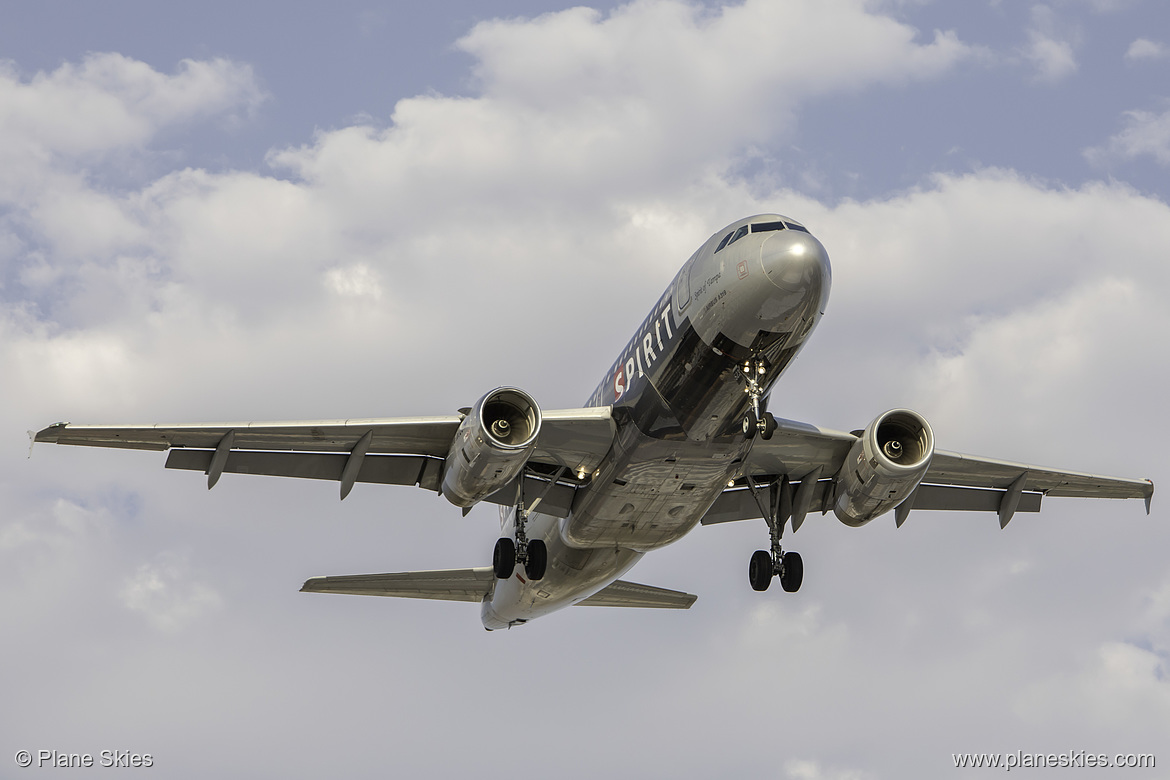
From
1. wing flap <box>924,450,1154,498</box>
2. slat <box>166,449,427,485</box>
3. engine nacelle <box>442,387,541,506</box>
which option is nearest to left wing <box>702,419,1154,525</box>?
wing flap <box>924,450,1154,498</box>

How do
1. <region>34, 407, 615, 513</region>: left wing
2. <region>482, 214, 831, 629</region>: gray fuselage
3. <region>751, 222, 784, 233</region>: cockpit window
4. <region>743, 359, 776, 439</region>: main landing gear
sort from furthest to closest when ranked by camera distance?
<region>34, 407, 615, 513</region>: left wing → <region>743, 359, 776, 439</region>: main landing gear → <region>751, 222, 784, 233</region>: cockpit window → <region>482, 214, 831, 629</region>: gray fuselage

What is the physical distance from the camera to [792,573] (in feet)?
84.2

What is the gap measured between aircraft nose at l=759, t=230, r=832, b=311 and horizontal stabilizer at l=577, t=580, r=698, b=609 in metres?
14.6

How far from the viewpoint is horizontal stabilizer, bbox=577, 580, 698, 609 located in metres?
32.3

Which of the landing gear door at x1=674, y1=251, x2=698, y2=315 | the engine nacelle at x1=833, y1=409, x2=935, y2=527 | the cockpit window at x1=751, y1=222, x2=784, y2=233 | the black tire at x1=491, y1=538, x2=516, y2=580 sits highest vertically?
the cockpit window at x1=751, y1=222, x2=784, y2=233

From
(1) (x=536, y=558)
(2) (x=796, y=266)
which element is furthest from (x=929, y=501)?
(2) (x=796, y=266)

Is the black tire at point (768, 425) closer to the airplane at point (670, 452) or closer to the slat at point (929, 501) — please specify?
the airplane at point (670, 452)

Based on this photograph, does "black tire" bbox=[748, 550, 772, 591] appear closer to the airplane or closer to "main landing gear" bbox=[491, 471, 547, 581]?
the airplane

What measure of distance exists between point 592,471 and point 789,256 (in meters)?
6.64

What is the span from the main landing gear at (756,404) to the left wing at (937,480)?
4.07 meters

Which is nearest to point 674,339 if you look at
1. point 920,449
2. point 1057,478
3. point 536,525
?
point 920,449

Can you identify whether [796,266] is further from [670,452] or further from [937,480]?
[937,480]

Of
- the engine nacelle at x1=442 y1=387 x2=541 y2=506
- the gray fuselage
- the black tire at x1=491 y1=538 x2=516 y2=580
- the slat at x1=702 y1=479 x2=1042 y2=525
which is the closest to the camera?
the gray fuselage

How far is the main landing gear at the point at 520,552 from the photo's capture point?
24.0 meters
